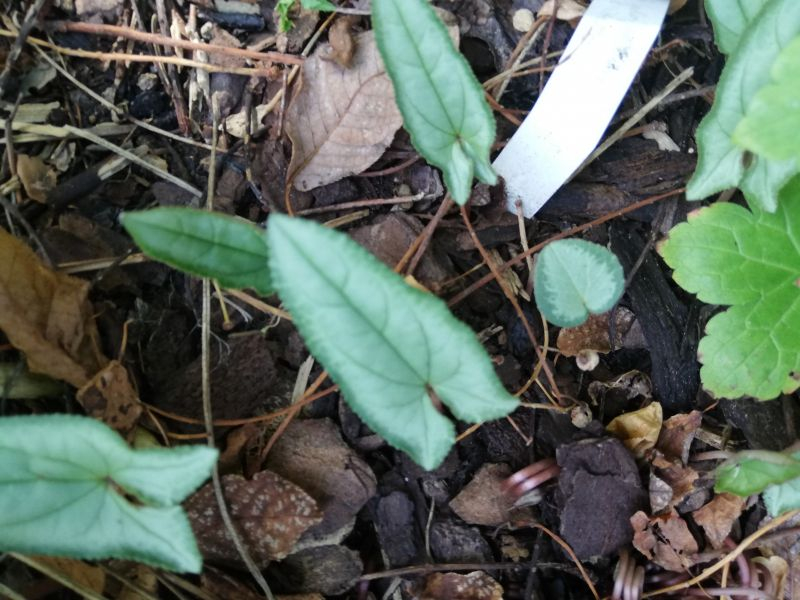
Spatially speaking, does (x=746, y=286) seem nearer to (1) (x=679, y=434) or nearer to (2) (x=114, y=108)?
(1) (x=679, y=434)

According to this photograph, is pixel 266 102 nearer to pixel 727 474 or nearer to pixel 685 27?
pixel 685 27

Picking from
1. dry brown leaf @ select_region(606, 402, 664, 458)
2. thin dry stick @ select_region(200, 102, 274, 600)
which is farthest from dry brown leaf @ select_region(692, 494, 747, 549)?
thin dry stick @ select_region(200, 102, 274, 600)

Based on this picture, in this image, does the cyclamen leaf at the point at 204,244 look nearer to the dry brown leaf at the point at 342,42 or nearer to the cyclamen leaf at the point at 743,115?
the dry brown leaf at the point at 342,42

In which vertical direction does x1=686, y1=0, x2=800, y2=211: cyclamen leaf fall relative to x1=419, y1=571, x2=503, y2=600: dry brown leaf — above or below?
above

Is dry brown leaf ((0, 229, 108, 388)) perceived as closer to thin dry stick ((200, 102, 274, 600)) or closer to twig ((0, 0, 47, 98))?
thin dry stick ((200, 102, 274, 600))

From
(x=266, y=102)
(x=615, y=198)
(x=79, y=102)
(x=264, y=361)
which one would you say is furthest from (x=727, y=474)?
(x=79, y=102)

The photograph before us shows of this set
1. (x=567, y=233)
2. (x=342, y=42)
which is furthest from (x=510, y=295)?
(x=342, y=42)
